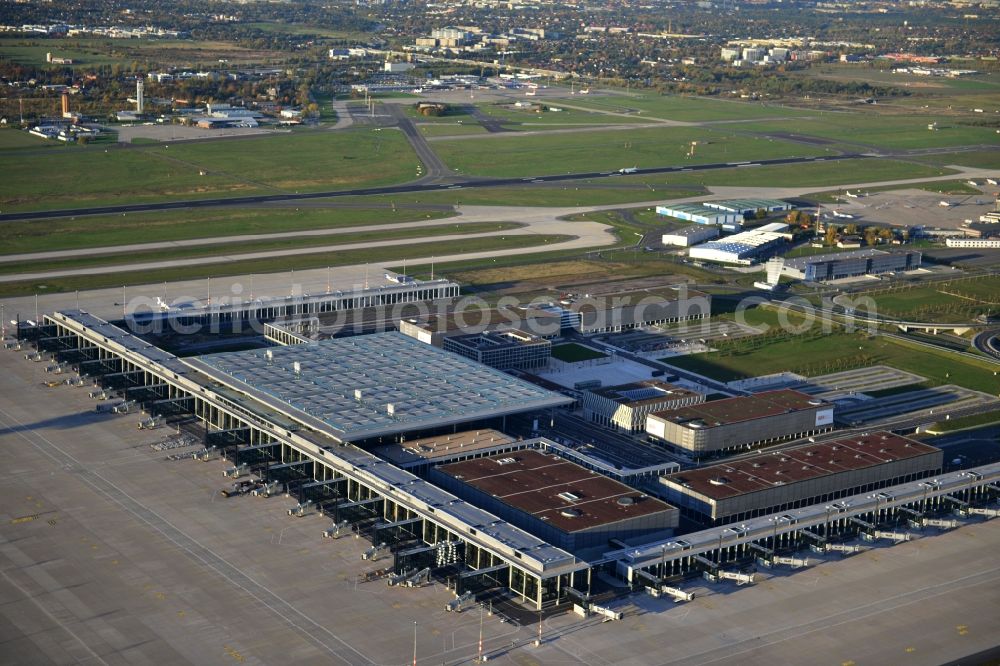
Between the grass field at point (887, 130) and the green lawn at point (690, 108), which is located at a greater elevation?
the green lawn at point (690, 108)

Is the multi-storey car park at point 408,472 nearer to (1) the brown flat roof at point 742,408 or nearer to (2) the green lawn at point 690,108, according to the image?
(1) the brown flat roof at point 742,408

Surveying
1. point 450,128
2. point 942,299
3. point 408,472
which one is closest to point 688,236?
point 942,299

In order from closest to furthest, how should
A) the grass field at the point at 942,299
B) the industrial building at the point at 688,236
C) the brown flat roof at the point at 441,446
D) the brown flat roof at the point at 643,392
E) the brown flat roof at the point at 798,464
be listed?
the brown flat roof at the point at 798,464, the brown flat roof at the point at 441,446, the brown flat roof at the point at 643,392, the grass field at the point at 942,299, the industrial building at the point at 688,236

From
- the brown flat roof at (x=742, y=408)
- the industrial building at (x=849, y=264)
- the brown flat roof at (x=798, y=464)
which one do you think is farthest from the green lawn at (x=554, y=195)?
the brown flat roof at (x=798, y=464)

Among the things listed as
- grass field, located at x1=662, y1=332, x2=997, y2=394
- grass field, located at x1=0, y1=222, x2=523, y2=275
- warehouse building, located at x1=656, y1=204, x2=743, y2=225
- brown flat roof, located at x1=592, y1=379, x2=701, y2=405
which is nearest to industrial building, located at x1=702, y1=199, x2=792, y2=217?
warehouse building, located at x1=656, y1=204, x2=743, y2=225

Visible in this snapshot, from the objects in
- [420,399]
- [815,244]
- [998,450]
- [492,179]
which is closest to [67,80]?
[492,179]
